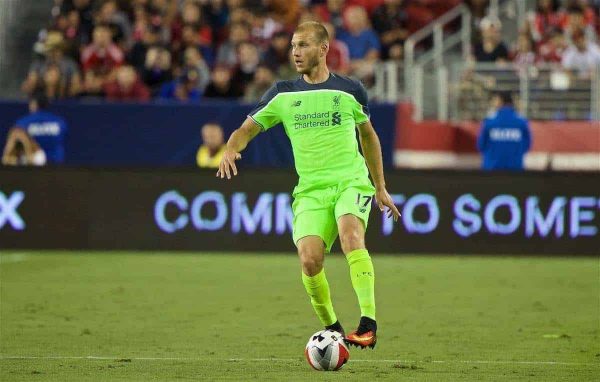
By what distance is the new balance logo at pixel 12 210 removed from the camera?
56.0 ft

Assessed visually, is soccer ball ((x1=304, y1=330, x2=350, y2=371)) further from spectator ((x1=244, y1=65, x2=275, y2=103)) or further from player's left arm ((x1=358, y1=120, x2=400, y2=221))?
spectator ((x1=244, y1=65, x2=275, y2=103))

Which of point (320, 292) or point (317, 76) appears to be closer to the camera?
point (320, 292)

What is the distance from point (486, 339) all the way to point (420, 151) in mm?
11876

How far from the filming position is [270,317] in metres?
11.5

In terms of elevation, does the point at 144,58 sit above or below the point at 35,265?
above

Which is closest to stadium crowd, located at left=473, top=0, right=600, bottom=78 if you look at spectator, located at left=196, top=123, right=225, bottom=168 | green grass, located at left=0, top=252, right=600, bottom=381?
spectator, located at left=196, top=123, right=225, bottom=168

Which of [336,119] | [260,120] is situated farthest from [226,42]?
[336,119]

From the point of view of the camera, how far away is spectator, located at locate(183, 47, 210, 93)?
21.4 meters

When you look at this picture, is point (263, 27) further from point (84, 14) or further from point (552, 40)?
point (552, 40)

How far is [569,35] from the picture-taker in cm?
2234

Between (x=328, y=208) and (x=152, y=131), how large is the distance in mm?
12514

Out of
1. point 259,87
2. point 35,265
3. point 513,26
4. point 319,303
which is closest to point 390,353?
point 319,303

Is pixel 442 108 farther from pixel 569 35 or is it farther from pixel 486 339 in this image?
pixel 486 339

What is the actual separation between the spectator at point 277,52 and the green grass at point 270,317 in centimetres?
534
